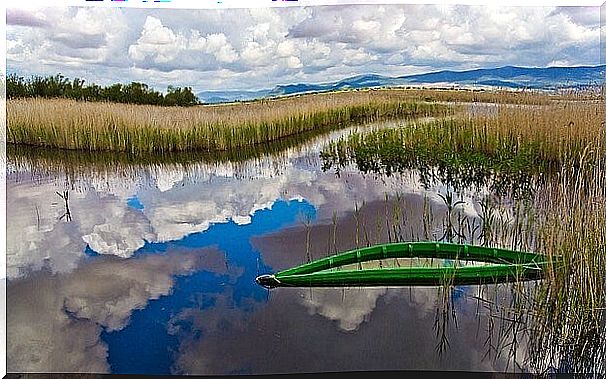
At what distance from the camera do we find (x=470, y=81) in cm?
271

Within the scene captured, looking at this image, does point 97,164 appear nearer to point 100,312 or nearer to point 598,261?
point 100,312

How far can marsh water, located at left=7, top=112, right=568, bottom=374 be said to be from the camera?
271 cm

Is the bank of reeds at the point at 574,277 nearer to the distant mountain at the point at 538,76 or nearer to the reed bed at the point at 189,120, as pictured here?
the distant mountain at the point at 538,76

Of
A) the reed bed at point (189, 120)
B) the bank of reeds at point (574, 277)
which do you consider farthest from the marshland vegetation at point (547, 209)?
the reed bed at point (189, 120)

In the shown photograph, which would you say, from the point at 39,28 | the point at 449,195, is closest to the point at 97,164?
the point at 39,28

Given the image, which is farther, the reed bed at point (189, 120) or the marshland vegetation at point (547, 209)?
the reed bed at point (189, 120)

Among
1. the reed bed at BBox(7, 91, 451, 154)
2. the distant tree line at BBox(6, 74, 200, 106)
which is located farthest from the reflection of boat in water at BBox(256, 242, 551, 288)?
the distant tree line at BBox(6, 74, 200, 106)

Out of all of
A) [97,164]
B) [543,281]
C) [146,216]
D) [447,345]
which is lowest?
[447,345]

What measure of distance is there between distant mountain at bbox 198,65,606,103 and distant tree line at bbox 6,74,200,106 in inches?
3.5

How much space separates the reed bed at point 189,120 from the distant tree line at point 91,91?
0.08 feet

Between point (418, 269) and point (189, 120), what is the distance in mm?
987

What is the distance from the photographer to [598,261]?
2619 mm

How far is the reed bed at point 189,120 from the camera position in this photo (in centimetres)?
277

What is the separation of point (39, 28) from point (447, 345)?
1834 millimetres
